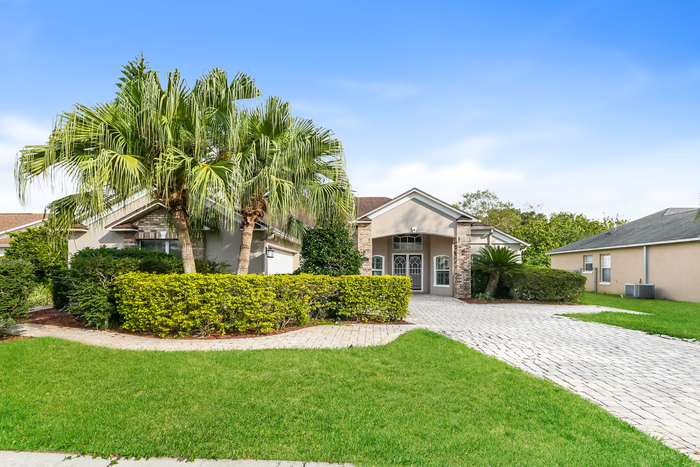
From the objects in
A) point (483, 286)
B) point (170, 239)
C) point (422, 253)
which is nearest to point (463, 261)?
point (483, 286)

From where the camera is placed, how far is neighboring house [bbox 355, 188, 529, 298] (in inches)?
664

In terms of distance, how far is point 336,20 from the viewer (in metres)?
10.3

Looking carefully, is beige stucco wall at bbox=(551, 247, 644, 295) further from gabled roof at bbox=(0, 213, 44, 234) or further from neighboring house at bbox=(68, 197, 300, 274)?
gabled roof at bbox=(0, 213, 44, 234)

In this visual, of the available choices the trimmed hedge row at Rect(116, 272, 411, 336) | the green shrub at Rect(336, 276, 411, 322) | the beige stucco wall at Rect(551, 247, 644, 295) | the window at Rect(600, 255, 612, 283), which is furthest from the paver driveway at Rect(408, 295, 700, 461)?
the window at Rect(600, 255, 612, 283)

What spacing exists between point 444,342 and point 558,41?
9.18 metres

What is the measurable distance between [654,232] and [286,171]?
20.1 metres

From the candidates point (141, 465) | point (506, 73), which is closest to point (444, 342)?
point (141, 465)

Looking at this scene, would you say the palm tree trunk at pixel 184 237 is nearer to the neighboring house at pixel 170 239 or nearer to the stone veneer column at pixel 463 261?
the neighboring house at pixel 170 239

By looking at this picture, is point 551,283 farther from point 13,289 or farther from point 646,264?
point 13,289

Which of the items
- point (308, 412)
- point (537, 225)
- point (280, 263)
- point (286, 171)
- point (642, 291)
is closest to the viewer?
point (308, 412)

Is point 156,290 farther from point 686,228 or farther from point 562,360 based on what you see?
point 686,228

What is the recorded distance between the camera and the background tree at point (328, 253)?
10.5 meters

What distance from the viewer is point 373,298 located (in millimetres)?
9617

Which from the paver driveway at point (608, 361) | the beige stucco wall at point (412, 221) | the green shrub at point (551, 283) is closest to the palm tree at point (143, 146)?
the paver driveway at point (608, 361)
